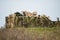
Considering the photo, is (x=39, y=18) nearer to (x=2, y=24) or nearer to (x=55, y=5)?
(x=55, y=5)

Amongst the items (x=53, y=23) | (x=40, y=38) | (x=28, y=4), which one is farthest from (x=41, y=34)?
(x=28, y=4)

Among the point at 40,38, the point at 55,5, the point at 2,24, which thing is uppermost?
the point at 55,5

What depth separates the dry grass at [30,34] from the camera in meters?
2.34

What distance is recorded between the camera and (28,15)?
8.43ft

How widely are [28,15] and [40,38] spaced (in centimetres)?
47

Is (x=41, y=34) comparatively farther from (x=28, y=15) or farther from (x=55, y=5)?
(x=55, y=5)

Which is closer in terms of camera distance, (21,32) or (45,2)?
(21,32)

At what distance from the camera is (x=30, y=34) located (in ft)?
7.84

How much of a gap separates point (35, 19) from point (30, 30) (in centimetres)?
22

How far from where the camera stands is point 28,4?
8.63 ft

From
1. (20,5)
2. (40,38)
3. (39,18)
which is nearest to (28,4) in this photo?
(20,5)

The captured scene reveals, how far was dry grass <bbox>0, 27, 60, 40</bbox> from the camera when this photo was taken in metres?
2.34

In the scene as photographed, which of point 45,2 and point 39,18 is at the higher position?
point 45,2

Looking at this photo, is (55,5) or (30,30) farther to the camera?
(55,5)
